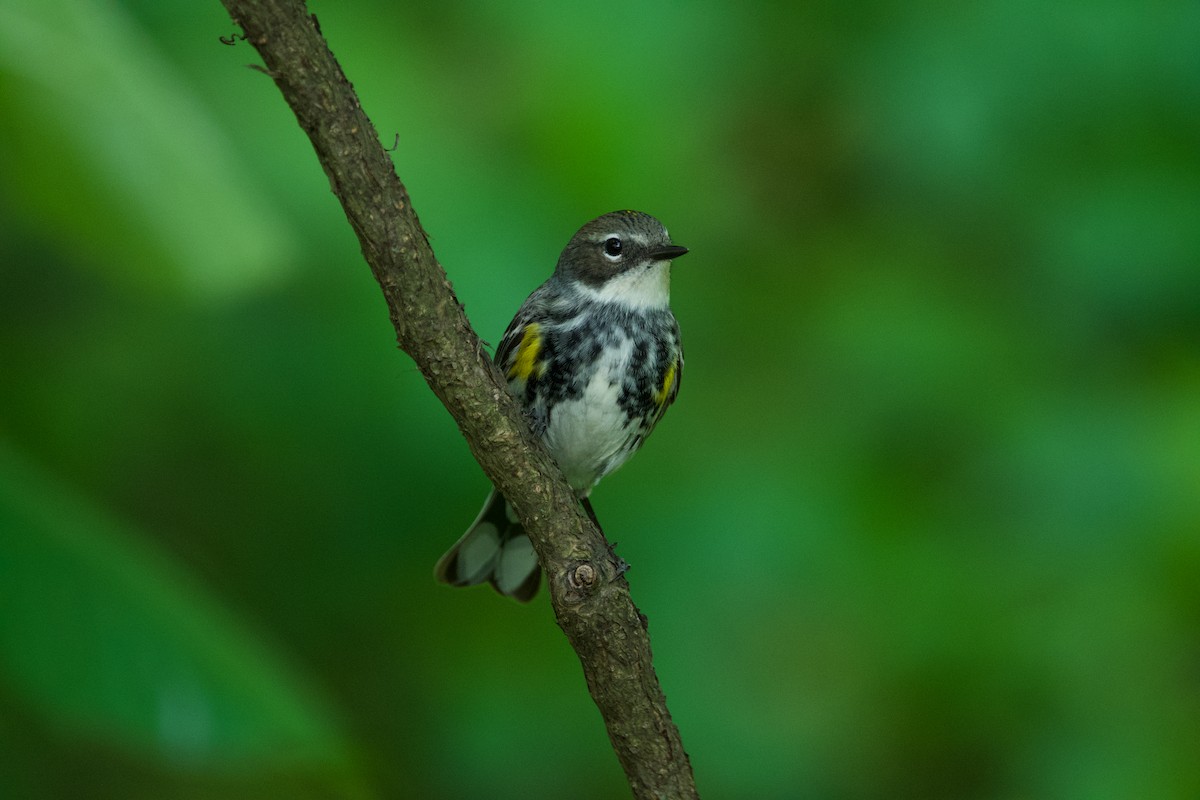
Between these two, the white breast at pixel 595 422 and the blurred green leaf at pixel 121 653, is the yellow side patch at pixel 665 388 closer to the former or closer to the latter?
the white breast at pixel 595 422

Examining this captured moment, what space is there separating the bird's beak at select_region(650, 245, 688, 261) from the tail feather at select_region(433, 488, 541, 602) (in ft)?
2.30

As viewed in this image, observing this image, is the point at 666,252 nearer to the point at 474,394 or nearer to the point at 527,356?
the point at 527,356

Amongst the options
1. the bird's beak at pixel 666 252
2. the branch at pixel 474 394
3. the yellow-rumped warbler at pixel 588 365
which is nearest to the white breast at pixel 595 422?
the yellow-rumped warbler at pixel 588 365

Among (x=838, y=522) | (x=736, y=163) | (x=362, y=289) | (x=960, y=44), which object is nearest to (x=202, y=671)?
(x=362, y=289)

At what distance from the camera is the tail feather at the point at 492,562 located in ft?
9.71

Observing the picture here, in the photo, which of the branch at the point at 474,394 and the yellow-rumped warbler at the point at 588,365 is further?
the yellow-rumped warbler at the point at 588,365

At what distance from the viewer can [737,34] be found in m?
3.61

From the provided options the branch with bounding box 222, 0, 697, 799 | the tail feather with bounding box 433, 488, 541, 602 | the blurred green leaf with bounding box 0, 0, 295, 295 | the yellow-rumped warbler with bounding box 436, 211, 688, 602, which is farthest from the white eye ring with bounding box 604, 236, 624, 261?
the blurred green leaf with bounding box 0, 0, 295, 295

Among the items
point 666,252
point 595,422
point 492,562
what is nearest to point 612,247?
point 666,252

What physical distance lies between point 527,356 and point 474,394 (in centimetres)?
101

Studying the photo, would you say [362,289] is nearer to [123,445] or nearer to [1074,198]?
[123,445]

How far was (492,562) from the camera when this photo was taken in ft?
9.79

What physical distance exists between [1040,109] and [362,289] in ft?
6.44

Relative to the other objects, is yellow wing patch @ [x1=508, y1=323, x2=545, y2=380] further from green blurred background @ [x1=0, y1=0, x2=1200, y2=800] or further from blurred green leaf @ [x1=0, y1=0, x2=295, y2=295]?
blurred green leaf @ [x1=0, y1=0, x2=295, y2=295]
